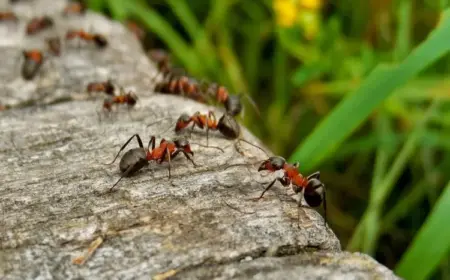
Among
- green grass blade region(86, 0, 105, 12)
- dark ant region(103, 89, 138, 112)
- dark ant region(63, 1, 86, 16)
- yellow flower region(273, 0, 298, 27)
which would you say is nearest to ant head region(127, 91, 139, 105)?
dark ant region(103, 89, 138, 112)

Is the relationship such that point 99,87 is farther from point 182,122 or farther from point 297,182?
point 297,182

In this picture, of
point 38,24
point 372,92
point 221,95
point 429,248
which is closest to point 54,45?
point 38,24

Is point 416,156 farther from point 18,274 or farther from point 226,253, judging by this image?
point 18,274

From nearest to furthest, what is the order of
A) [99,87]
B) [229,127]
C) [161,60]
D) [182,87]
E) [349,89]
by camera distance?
[229,127] < [99,87] < [182,87] < [349,89] < [161,60]

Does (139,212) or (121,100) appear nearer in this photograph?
(139,212)

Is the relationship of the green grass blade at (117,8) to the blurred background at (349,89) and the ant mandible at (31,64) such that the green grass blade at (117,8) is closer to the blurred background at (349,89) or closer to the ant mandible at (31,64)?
the blurred background at (349,89)

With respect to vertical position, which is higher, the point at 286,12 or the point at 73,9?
the point at 286,12

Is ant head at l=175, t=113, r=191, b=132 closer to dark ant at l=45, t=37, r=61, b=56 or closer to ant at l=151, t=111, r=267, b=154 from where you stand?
ant at l=151, t=111, r=267, b=154

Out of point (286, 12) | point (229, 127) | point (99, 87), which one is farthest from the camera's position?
point (286, 12)

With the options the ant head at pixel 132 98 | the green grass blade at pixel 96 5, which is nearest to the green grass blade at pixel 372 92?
the ant head at pixel 132 98
